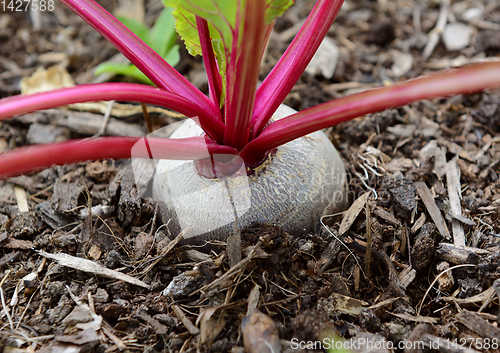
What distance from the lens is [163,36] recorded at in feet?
7.61

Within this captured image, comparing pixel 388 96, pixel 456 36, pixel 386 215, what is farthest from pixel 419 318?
pixel 456 36

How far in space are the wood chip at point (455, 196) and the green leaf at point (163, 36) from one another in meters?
1.76

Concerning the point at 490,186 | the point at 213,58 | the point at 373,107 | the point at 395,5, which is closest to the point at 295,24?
the point at 395,5

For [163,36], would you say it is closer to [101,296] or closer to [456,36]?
[101,296]

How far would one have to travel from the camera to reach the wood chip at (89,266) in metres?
1.46

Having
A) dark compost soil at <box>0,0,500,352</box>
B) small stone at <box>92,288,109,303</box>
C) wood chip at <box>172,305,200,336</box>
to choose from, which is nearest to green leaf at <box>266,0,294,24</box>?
dark compost soil at <box>0,0,500,352</box>

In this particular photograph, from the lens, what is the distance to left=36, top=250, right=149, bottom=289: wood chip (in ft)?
4.79

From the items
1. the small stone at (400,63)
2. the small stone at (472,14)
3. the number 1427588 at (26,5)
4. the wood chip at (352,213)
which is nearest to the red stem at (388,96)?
the wood chip at (352,213)

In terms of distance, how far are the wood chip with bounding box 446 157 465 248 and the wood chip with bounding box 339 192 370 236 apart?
1.32 ft

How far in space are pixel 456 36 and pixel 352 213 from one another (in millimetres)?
1933

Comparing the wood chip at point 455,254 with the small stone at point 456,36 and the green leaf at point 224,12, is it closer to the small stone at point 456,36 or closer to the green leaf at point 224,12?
the green leaf at point 224,12

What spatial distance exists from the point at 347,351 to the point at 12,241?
58.8 inches

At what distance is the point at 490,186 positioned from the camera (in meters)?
1.80

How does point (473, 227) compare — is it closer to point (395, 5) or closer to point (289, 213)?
point (289, 213)
